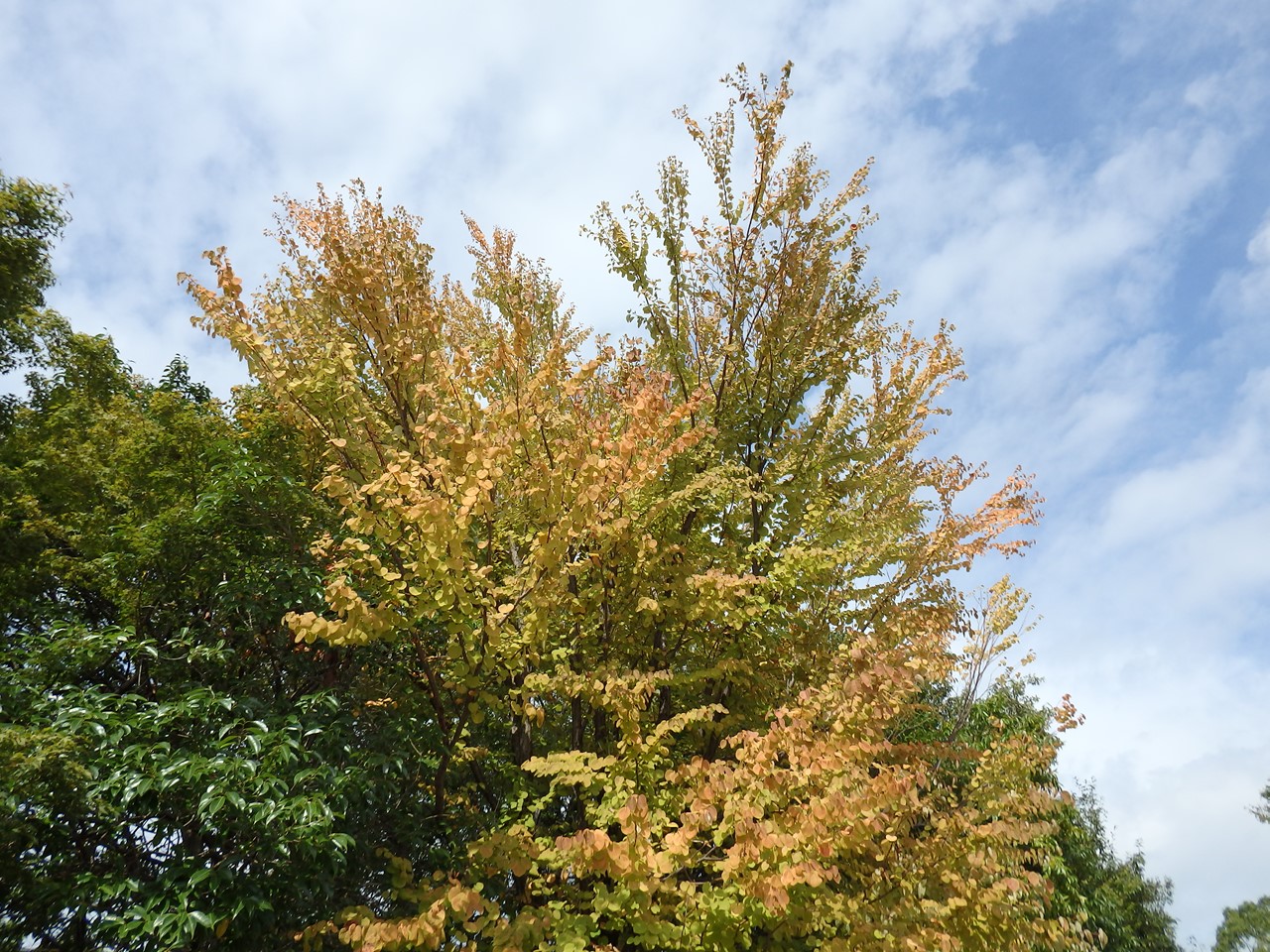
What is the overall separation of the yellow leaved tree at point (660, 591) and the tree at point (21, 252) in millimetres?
2684

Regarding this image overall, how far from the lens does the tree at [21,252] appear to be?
745cm

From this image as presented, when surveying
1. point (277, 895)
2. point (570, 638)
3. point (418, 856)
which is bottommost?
point (277, 895)

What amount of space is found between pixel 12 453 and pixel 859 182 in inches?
334

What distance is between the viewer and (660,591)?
18.8 ft

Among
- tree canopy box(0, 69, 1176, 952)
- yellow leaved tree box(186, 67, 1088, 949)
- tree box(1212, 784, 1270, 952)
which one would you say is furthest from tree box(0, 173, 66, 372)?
tree box(1212, 784, 1270, 952)

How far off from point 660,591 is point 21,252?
22.9ft

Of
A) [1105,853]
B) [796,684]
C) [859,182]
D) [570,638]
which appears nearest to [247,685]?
[570,638]

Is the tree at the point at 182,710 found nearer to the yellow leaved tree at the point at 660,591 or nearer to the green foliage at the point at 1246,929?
the yellow leaved tree at the point at 660,591

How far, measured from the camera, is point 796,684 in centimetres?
587

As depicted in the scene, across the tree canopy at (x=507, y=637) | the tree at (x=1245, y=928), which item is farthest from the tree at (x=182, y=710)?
the tree at (x=1245, y=928)

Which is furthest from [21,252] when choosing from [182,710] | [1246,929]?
[1246,929]

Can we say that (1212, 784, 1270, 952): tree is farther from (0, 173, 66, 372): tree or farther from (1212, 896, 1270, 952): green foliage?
(0, 173, 66, 372): tree

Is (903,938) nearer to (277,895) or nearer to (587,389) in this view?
(277,895)

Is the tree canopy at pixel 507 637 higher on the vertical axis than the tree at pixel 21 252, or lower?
lower
